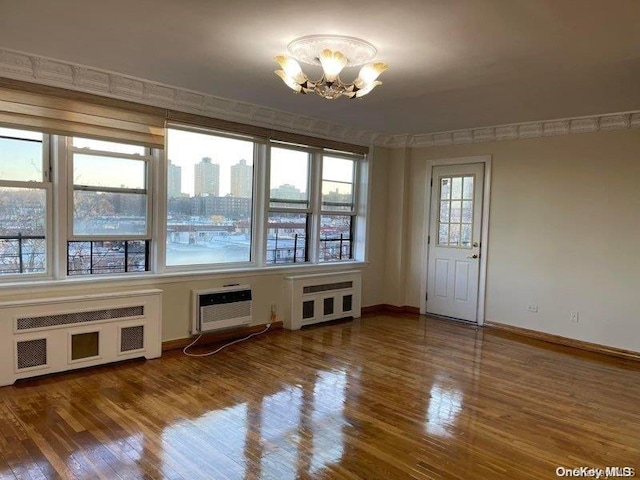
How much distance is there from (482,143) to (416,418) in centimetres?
393

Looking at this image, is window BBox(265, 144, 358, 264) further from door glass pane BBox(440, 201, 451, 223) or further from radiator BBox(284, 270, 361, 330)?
door glass pane BBox(440, 201, 451, 223)

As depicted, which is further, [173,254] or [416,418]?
[173,254]

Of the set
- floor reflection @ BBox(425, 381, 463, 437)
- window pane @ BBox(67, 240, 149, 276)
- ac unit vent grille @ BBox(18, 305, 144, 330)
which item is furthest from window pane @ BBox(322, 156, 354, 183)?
floor reflection @ BBox(425, 381, 463, 437)

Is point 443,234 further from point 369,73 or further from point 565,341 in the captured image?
point 369,73

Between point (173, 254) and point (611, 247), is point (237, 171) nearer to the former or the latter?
point (173, 254)

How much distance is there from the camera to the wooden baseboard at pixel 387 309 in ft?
21.4

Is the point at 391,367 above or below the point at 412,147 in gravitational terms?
below

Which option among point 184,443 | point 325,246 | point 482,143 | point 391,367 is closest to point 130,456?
point 184,443

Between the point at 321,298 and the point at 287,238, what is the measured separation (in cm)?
83

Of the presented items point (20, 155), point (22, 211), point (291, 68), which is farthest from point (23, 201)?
point (291, 68)

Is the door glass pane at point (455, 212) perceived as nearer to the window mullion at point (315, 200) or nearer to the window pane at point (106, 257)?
the window mullion at point (315, 200)

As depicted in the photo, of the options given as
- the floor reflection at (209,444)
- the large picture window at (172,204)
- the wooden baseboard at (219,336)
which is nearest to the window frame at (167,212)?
the large picture window at (172,204)

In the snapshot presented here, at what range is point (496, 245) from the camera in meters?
5.81

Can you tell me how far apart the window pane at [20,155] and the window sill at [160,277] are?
2.73 feet
